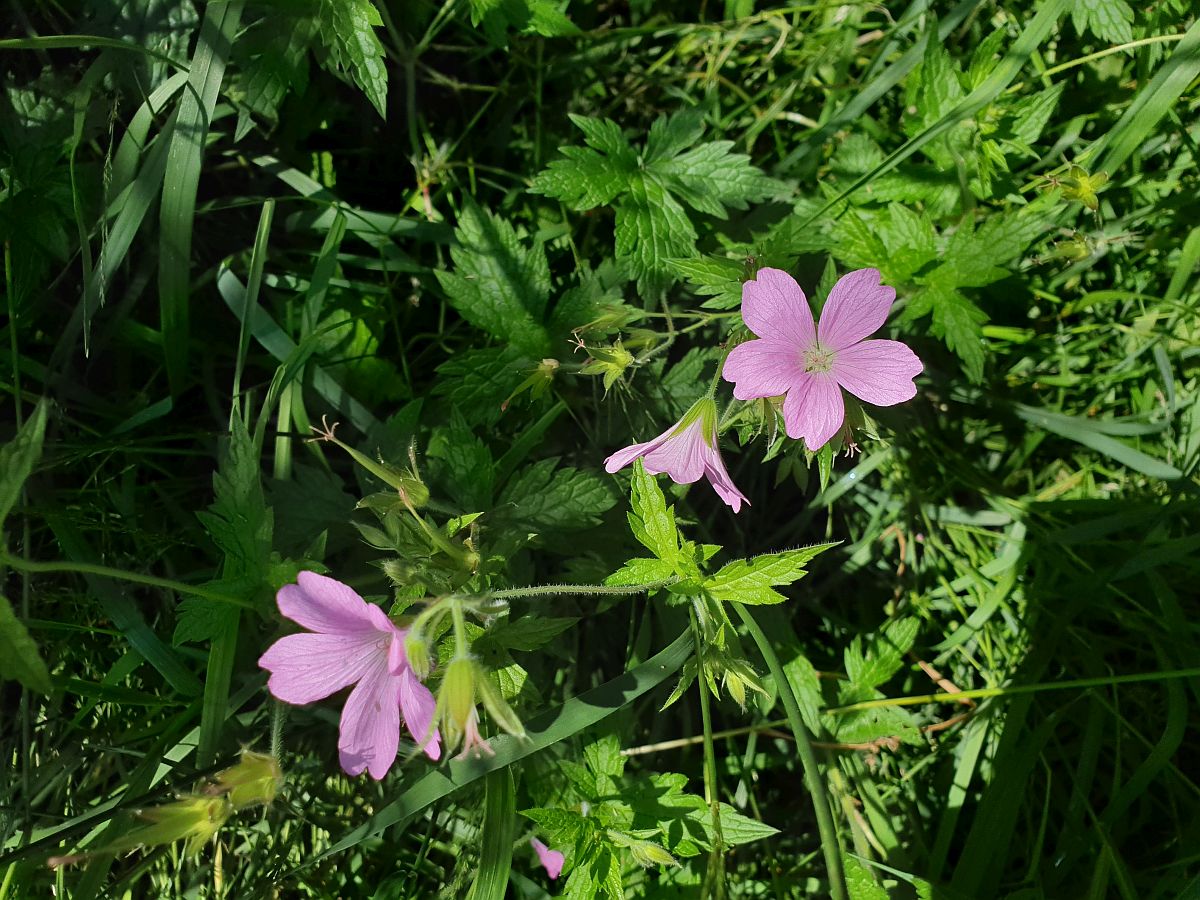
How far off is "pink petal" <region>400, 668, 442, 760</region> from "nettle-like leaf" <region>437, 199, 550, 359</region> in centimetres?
93

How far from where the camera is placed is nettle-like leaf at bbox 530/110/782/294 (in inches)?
80.5

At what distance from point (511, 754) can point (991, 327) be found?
1.73m

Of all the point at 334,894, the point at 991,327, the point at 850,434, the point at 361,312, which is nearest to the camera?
the point at 850,434

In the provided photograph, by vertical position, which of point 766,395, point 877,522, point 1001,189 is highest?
point 1001,189

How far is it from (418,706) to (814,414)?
814 millimetres

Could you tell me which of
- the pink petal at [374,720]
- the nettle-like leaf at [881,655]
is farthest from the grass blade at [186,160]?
the nettle-like leaf at [881,655]

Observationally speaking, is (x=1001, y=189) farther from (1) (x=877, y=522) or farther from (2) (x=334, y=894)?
(2) (x=334, y=894)

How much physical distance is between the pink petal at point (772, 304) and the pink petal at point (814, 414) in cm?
11

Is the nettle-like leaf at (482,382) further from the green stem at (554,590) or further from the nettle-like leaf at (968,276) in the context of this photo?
the nettle-like leaf at (968,276)

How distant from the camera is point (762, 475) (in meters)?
2.41

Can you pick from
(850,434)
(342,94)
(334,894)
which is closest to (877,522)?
(850,434)

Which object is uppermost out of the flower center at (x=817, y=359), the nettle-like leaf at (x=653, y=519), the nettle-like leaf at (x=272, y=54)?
the nettle-like leaf at (x=272, y=54)

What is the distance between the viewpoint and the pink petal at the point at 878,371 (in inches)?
58.1

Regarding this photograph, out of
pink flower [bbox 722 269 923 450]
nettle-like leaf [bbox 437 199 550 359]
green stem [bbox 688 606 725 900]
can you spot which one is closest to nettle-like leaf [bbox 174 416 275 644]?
nettle-like leaf [bbox 437 199 550 359]
